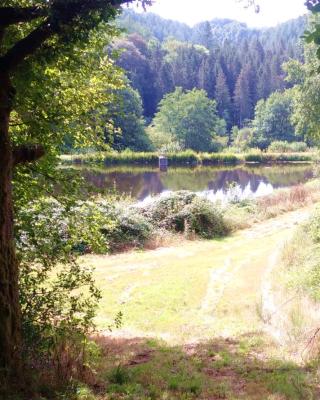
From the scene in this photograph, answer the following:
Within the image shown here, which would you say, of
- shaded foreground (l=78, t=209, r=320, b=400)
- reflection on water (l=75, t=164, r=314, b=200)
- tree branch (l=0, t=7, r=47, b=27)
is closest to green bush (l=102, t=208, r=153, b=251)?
shaded foreground (l=78, t=209, r=320, b=400)

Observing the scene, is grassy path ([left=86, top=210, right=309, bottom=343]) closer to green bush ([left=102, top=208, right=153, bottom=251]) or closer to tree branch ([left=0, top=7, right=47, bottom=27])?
green bush ([left=102, top=208, right=153, bottom=251])

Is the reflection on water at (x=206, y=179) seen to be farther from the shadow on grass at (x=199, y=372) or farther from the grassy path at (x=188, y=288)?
the shadow on grass at (x=199, y=372)

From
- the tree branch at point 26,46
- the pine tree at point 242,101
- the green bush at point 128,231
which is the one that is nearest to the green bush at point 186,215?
the green bush at point 128,231

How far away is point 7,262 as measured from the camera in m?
4.79

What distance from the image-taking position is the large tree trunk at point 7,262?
4711 mm

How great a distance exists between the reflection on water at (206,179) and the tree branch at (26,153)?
90.7ft

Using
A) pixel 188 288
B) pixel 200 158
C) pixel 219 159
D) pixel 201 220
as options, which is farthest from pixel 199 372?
pixel 219 159

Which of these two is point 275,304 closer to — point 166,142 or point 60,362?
point 60,362

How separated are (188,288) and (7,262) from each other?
8039 mm

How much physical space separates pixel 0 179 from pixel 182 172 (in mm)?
44926

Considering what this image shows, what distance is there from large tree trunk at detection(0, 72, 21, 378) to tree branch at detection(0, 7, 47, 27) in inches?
20.1

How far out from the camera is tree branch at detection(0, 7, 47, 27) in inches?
172

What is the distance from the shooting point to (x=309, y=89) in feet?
70.3

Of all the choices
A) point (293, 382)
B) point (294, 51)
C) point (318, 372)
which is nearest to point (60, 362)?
point (293, 382)
